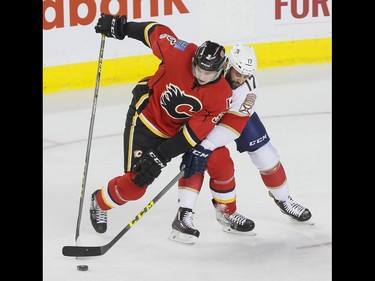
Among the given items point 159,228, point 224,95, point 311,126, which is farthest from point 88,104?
point 224,95

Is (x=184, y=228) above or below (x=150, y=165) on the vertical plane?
below

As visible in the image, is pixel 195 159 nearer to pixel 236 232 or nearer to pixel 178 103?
pixel 178 103

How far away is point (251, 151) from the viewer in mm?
4934

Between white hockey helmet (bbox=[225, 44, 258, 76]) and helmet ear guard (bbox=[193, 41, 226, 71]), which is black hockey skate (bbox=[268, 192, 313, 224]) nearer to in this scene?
white hockey helmet (bbox=[225, 44, 258, 76])

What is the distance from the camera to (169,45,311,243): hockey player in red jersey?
4.61m

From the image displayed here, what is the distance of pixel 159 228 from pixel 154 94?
70 centimetres

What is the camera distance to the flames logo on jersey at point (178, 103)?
4562mm

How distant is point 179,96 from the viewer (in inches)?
181

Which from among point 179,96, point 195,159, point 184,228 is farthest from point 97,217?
point 179,96

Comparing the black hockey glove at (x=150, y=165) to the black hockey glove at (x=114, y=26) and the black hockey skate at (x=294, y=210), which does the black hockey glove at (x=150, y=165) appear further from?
the black hockey skate at (x=294, y=210)

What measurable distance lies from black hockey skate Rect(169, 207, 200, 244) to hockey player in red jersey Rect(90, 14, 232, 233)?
0.85 ft

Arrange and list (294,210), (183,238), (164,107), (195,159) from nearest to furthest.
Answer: (195,159), (164,107), (183,238), (294,210)

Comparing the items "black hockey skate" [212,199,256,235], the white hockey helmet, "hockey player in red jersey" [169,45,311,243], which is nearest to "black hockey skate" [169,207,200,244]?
"hockey player in red jersey" [169,45,311,243]

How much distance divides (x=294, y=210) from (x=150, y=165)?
881 mm
